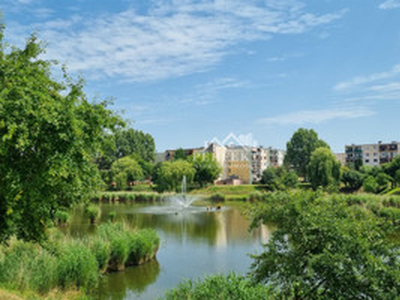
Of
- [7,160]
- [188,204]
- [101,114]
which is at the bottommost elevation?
[188,204]

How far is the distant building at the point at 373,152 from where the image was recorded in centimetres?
9725

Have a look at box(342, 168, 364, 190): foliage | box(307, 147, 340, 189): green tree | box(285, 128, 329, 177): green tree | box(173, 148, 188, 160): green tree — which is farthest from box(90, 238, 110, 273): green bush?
box(173, 148, 188, 160): green tree

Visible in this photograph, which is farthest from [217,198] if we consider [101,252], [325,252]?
[325,252]

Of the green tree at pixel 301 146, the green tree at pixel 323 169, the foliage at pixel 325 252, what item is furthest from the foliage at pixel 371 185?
the foliage at pixel 325 252

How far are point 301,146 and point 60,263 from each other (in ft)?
271

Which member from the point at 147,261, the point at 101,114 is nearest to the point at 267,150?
the point at 147,261

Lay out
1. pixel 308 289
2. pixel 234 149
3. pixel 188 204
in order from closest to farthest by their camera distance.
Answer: pixel 308 289
pixel 188 204
pixel 234 149

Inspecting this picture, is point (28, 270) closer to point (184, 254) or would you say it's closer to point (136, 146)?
point (184, 254)

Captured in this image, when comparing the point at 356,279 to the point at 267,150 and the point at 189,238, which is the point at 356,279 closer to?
the point at 189,238

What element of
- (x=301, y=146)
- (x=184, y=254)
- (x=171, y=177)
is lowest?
(x=184, y=254)

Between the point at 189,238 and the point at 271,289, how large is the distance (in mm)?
16924

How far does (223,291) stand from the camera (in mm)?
9000

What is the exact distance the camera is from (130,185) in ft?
263

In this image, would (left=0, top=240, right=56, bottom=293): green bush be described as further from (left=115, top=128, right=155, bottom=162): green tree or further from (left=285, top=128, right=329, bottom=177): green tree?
(left=285, top=128, right=329, bottom=177): green tree
